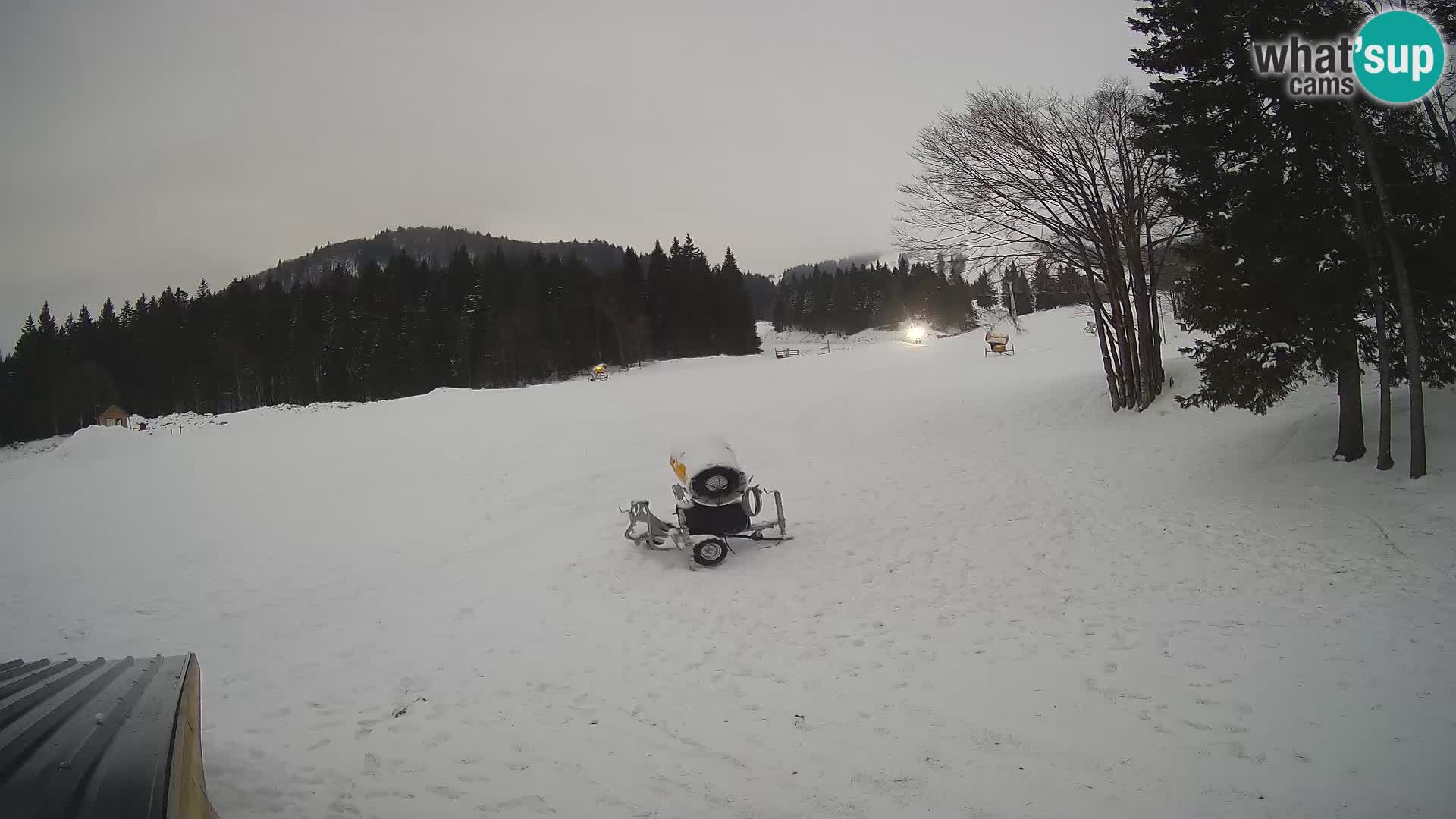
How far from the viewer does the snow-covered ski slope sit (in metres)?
4.41

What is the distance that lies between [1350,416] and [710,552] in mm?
10638

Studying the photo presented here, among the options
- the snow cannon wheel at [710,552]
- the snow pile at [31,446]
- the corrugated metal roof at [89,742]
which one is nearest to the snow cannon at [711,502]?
the snow cannon wheel at [710,552]

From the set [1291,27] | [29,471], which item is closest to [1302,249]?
[1291,27]

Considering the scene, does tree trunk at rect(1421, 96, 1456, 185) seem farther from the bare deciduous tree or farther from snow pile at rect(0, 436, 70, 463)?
snow pile at rect(0, 436, 70, 463)

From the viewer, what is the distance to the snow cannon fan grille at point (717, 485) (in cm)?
948

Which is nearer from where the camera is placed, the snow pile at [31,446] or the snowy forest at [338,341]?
the snow pile at [31,446]

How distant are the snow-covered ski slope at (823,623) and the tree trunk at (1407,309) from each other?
552 millimetres

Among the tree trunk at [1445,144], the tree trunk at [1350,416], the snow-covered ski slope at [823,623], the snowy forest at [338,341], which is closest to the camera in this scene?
the snow-covered ski slope at [823,623]

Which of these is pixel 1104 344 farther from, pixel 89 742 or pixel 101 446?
pixel 101 446

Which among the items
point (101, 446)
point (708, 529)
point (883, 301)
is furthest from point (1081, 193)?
point (883, 301)

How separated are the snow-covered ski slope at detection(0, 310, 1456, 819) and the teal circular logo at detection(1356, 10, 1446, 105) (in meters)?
5.16

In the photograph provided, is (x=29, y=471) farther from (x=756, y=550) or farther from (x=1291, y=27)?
(x=1291, y=27)

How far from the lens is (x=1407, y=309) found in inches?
339

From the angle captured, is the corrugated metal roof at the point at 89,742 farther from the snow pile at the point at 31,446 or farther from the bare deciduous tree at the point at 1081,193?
the snow pile at the point at 31,446
